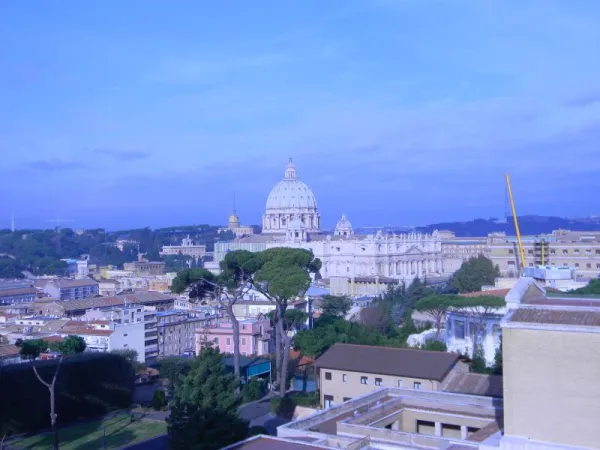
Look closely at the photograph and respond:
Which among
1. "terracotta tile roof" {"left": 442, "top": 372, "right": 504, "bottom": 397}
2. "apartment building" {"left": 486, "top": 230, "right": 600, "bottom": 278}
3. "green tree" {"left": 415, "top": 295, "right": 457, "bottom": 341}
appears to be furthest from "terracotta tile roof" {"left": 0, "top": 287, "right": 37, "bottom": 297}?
"terracotta tile roof" {"left": 442, "top": 372, "right": 504, "bottom": 397}

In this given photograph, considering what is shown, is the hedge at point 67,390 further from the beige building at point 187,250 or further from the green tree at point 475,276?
the beige building at point 187,250

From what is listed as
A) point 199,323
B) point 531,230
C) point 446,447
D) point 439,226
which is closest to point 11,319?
point 199,323

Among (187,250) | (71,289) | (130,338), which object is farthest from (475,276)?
(187,250)

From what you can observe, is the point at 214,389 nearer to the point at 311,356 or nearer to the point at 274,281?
the point at 274,281

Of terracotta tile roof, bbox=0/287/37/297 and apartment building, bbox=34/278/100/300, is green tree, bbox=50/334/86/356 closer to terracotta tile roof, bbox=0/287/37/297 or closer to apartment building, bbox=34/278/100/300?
terracotta tile roof, bbox=0/287/37/297

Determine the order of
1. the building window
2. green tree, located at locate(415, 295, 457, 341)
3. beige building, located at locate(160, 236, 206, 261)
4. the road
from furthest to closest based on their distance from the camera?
beige building, located at locate(160, 236, 206, 261) → green tree, located at locate(415, 295, 457, 341) → the building window → the road

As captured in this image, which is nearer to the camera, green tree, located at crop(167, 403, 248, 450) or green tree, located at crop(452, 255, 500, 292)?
green tree, located at crop(167, 403, 248, 450)

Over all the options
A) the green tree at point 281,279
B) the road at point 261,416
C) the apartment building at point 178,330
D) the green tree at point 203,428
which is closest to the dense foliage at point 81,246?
the apartment building at point 178,330
